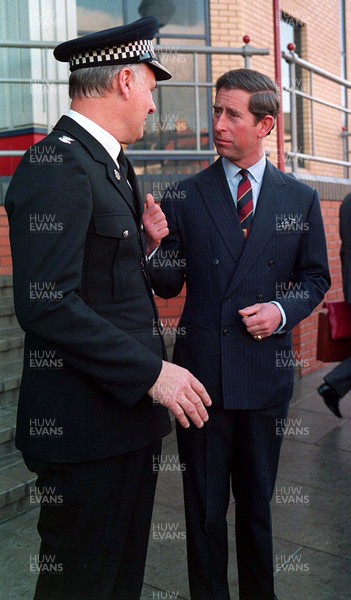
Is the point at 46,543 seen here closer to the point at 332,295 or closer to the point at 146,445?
the point at 146,445

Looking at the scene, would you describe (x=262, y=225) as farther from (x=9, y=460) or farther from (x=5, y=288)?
(x=5, y=288)

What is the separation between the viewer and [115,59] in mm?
1746

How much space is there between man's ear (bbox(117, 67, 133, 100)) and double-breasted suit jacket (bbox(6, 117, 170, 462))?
150 mm

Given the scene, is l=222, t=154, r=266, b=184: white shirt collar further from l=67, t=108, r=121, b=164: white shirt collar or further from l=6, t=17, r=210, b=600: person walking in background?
l=67, t=108, r=121, b=164: white shirt collar

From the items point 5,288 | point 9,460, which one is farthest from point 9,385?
point 5,288

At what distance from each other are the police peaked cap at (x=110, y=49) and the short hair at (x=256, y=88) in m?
0.60

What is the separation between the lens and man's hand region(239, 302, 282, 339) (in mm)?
2244

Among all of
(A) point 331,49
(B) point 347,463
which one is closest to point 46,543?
(B) point 347,463

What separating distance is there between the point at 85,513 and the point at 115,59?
126 centimetres

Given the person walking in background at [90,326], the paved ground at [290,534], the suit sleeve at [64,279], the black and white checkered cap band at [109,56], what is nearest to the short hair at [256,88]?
the person walking in background at [90,326]

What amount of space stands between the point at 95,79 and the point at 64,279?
594 millimetres

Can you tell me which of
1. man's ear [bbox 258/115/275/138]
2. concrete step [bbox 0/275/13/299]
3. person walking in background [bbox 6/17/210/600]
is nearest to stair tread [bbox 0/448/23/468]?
concrete step [bbox 0/275/13/299]

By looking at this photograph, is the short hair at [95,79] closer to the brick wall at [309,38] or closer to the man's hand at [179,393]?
the man's hand at [179,393]

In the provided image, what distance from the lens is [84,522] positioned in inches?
68.7
